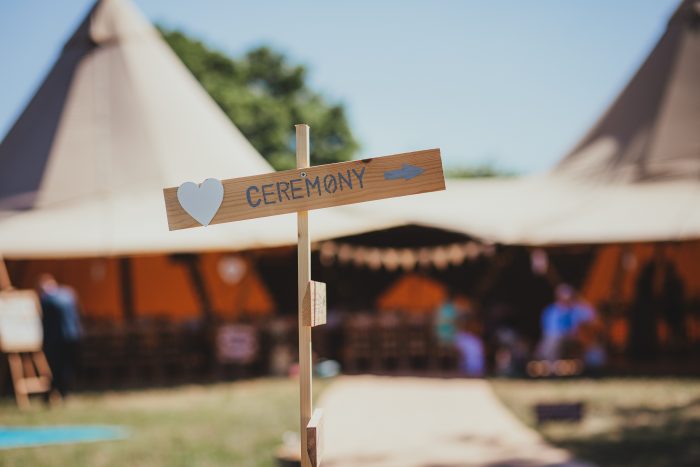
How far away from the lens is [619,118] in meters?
16.6

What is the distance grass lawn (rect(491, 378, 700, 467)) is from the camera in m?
6.44

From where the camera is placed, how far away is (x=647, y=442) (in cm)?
691

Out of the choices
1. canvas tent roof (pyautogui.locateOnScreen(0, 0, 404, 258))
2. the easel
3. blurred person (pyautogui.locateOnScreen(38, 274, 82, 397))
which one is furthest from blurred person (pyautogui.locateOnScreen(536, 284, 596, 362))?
the easel

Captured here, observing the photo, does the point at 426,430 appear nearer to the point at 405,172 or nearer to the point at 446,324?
the point at 405,172

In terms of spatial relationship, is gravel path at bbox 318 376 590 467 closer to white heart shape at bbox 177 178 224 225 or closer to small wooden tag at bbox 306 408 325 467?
small wooden tag at bbox 306 408 325 467

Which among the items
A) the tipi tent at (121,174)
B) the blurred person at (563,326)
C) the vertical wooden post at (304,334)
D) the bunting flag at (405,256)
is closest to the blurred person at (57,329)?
the tipi tent at (121,174)

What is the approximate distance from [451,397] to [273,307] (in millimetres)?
7333

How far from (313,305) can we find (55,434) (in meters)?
6.02

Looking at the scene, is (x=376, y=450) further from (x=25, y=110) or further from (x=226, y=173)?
(x=25, y=110)

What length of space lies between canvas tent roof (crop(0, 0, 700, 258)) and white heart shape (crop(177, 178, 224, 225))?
9369 mm

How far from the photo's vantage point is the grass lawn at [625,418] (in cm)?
644

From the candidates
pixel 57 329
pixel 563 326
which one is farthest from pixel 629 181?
pixel 57 329

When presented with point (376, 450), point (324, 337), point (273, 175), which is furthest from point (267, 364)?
point (273, 175)

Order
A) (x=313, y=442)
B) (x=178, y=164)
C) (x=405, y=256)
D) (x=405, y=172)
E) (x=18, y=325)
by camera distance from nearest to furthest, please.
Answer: (x=313, y=442), (x=405, y=172), (x=18, y=325), (x=178, y=164), (x=405, y=256)
